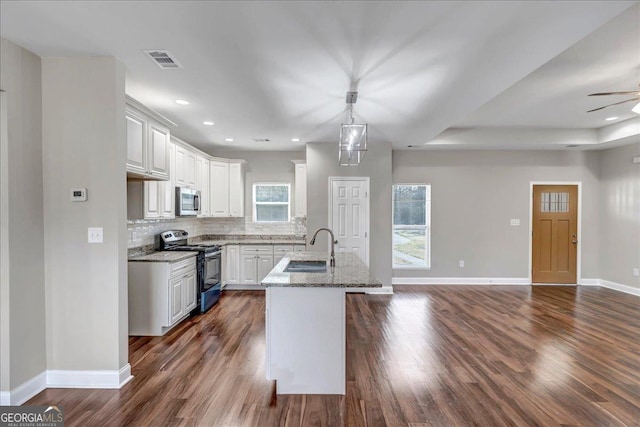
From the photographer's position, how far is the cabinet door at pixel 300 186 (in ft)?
17.9

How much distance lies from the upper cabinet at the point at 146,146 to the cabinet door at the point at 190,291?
131 centimetres

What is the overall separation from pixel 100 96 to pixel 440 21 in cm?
261

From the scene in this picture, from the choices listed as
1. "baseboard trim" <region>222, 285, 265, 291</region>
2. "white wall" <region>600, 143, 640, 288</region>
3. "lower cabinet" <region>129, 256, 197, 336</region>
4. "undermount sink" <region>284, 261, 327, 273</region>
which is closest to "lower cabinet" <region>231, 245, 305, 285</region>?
"baseboard trim" <region>222, 285, 265, 291</region>

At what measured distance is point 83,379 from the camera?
2.38 metres

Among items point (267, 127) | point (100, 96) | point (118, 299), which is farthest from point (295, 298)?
point (267, 127)

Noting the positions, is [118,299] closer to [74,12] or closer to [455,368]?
[74,12]

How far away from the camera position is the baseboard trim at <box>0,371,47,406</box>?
2084 mm

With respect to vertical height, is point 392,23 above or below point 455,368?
above

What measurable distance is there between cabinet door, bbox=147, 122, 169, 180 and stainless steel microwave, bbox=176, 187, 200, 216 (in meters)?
0.73

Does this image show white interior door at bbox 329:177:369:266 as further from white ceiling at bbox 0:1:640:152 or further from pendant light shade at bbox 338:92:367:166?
pendant light shade at bbox 338:92:367:166

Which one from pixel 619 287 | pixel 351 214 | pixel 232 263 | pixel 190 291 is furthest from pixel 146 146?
pixel 619 287

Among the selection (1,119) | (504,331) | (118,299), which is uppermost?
(1,119)

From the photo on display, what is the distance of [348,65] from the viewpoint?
2424 millimetres

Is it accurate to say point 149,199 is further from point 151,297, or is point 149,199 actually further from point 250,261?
point 250,261
